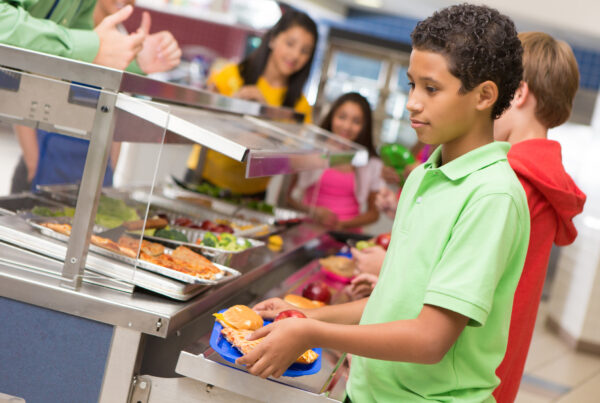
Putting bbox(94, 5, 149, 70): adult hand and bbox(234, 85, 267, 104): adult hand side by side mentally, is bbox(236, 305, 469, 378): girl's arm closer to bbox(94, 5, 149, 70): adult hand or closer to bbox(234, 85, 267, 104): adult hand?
bbox(94, 5, 149, 70): adult hand

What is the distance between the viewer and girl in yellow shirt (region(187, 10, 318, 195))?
363 cm

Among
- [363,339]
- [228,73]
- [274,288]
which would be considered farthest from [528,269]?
[228,73]

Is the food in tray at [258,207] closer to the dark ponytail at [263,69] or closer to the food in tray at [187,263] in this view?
the dark ponytail at [263,69]

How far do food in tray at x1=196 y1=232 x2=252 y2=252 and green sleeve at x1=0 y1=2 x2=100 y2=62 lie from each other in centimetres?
70

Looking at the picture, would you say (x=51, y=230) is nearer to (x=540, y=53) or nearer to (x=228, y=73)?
(x=540, y=53)

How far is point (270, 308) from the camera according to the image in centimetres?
191

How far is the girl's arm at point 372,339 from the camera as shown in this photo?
1219mm

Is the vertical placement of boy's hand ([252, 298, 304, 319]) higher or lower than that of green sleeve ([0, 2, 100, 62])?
lower

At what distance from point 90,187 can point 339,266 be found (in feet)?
4.66

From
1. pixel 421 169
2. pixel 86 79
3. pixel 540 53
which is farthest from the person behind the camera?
pixel 540 53

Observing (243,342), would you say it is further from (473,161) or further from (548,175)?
(548,175)

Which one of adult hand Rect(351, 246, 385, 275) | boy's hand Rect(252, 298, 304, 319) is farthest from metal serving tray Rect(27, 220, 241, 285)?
adult hand Rect(351, 246, 385, 275)

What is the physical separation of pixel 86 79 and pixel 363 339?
0.95 meters

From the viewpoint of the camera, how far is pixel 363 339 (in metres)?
1.25
